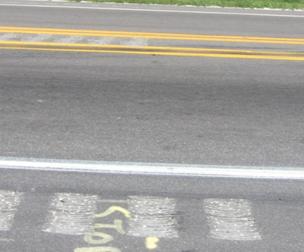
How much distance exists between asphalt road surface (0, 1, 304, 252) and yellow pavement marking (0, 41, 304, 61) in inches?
1.2

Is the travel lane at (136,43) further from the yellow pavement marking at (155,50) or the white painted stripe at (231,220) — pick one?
the white painted stripe at (231,220)

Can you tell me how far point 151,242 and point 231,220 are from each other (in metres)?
0.73

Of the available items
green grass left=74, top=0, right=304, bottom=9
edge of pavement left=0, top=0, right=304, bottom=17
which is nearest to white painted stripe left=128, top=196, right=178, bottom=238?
edge of pavement left=0, top=0, right=304, bottom=17

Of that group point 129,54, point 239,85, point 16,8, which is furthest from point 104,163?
point 16,8

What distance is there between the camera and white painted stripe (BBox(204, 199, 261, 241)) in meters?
5.48

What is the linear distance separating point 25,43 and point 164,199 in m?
5.95

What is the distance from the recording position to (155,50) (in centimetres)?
1118

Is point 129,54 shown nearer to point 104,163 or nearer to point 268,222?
point 104,163

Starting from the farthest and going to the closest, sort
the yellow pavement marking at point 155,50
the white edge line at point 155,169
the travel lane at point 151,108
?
the yellow pavement marking at point 155,50
the travel lane at point 151,108
the white edge line at point 155,169

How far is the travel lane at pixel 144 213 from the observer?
534cm

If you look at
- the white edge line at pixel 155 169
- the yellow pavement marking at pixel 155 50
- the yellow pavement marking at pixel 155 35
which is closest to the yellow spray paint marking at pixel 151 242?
the white edge line at pixel 155 169

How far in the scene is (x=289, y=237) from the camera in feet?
18.0

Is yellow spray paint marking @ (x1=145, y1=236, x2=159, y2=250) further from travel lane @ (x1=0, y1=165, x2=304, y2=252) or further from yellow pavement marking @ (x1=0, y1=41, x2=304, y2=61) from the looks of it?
Answer: yellow pavement marking @ (x1=0, y1=41, x2=304, y2=61)

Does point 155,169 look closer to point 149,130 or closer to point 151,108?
point 149,130
